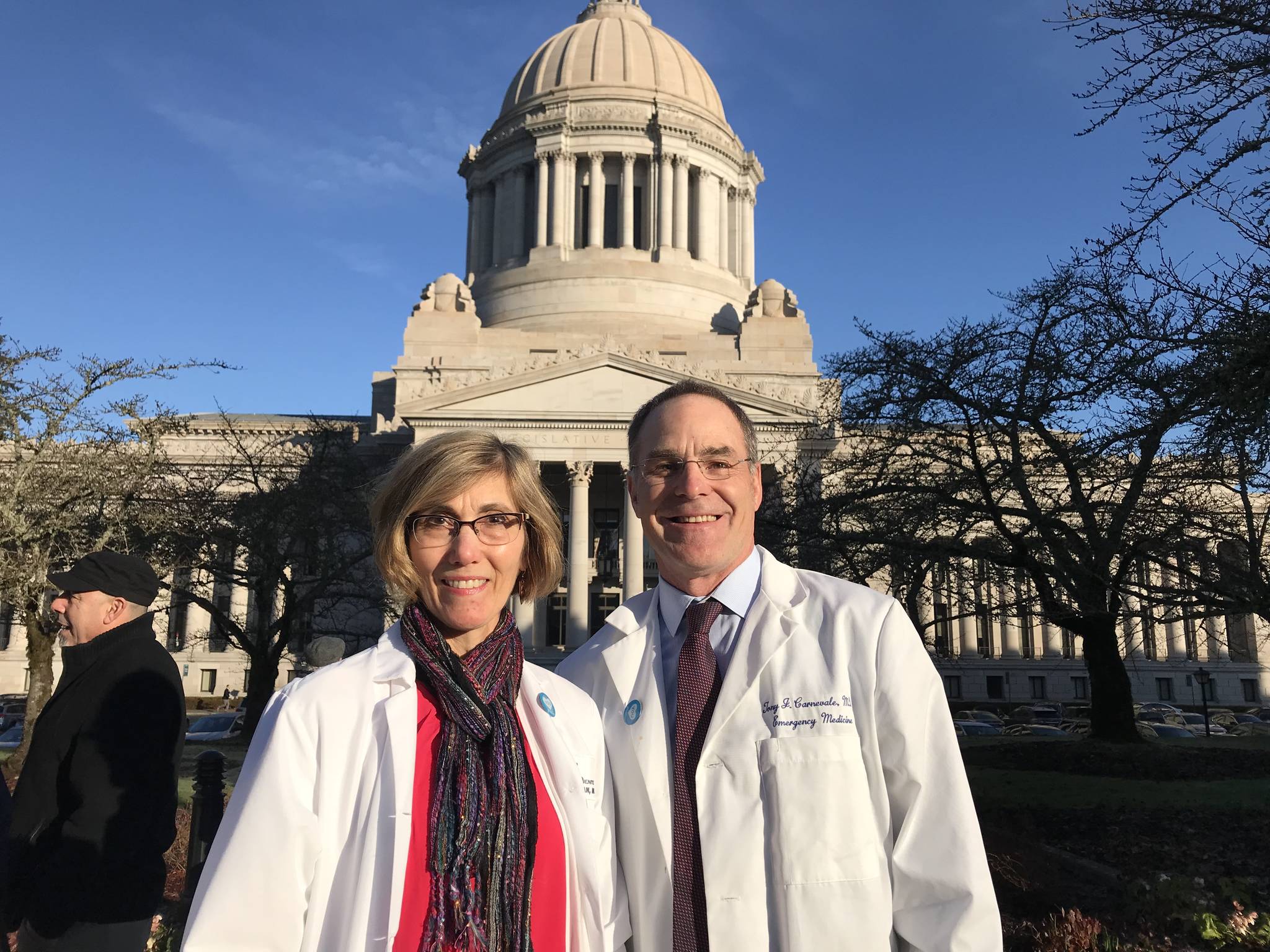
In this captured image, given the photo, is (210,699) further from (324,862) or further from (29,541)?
(324,862)

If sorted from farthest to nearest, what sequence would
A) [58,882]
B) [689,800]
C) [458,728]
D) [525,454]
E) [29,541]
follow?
[29,541]
[58,882]
[525,454]
[689,800]
[458,728]

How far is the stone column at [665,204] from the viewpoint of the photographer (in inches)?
2382

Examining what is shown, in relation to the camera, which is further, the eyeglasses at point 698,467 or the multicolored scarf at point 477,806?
the eyeglasses at point 698,467

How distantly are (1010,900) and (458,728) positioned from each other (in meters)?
6.76

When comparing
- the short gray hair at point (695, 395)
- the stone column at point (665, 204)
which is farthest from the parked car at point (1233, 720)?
the short gray hair at point (695, 395)

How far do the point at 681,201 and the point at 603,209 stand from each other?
4.75 m

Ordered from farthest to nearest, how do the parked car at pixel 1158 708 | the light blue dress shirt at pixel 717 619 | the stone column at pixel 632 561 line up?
the parked car at pixel 1158 708 < the stone column at pixel 632 561 < the light blue dress shirt at pixel 717 619

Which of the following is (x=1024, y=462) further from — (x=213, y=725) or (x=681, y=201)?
(x=681, y=201)

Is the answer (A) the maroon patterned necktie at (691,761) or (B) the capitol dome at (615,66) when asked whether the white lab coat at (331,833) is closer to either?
(A) the maroon patterned necktie at (691,761)

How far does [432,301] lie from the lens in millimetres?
51500

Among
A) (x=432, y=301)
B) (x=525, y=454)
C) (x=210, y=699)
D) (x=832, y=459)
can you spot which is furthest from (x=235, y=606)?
(x=525, y=454)

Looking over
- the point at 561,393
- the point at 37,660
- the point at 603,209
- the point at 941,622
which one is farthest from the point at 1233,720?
the point at 37,660

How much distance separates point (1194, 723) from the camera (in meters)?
44.2

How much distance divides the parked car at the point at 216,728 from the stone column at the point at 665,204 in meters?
37.8
